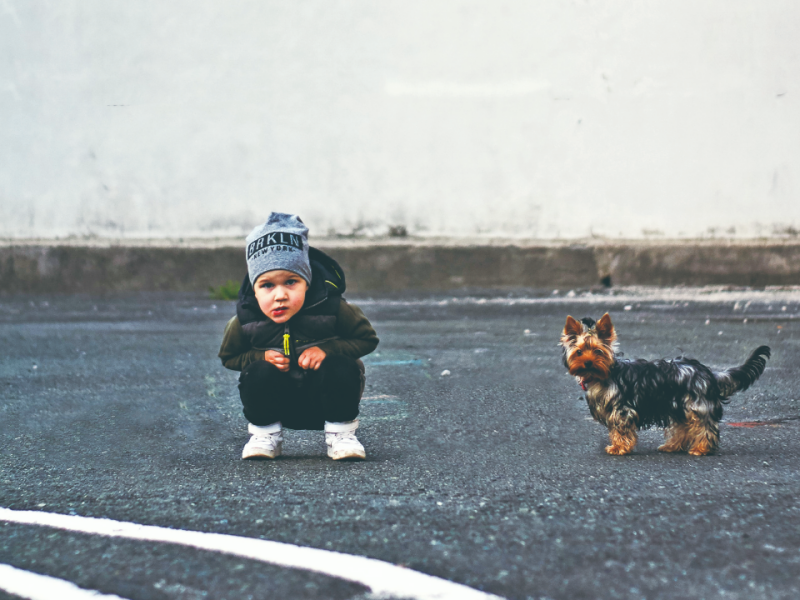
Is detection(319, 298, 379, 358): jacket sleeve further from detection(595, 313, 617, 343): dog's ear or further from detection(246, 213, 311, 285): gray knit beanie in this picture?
detection(595, 313, 617, 343): dog's ear

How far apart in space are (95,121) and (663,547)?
10358 mm

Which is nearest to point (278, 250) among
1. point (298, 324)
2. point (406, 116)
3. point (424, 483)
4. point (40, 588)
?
point (298, 324)

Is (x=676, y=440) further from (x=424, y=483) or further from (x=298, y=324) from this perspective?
(x=298, y=324)

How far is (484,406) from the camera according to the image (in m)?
4.51

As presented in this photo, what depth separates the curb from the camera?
10.8m

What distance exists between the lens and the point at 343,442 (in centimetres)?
339

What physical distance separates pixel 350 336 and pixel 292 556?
1.19 metres

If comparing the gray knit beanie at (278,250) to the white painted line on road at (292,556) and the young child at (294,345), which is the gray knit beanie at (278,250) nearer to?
the young child at (294,345)

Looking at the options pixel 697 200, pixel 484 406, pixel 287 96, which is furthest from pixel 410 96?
pixel 484 406

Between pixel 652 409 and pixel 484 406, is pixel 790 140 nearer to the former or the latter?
pixel 484 406

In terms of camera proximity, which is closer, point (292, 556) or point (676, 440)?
point (292, 556)

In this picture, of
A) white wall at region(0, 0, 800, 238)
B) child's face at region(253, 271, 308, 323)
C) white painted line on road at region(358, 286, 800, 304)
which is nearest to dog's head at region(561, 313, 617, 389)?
child's face at region(253, 271, 308, 323)

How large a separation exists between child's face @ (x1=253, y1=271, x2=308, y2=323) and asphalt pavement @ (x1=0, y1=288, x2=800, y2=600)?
61 centimetres

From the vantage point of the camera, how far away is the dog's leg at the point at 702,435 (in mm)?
3338
